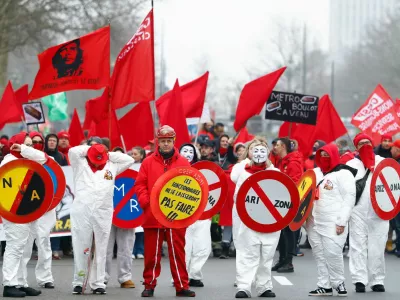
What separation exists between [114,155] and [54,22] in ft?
98.8

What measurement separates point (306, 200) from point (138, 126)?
6972 mm

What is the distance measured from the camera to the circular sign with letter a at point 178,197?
11.9 metres

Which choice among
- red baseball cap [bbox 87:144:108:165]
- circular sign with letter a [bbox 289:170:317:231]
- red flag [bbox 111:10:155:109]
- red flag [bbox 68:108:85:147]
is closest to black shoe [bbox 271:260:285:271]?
circular sign with letter a [bbox 289:170:317:231]

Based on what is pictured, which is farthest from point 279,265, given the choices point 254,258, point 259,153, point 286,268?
point 259,153

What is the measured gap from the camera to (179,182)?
12.1 m

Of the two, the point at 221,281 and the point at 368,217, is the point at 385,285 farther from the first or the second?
the point at 221,281

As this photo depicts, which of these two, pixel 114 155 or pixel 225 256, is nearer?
pixel 114 155

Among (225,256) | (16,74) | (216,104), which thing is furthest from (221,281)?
(216,104)

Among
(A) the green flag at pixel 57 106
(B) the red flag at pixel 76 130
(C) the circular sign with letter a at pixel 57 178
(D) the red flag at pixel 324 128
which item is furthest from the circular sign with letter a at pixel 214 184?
(A) the green flag at pixel 57 106

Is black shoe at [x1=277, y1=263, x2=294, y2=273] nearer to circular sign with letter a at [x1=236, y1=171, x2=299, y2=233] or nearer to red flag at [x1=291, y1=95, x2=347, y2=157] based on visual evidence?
circular sign with letter a at [x1=236, y1=171, x2=299, y2=233]

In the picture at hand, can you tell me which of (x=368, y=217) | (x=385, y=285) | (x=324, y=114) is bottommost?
(x=385, y=285)

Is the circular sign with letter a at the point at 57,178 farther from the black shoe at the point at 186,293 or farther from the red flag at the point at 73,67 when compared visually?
the red flag at the point at 73,67

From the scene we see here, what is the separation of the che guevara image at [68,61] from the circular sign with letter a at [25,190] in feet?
15.1

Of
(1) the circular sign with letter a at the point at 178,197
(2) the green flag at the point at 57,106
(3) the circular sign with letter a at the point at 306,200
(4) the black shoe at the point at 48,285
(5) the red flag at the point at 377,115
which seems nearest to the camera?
Answer: (1) the circular sign with letter a at the point at 178,197
